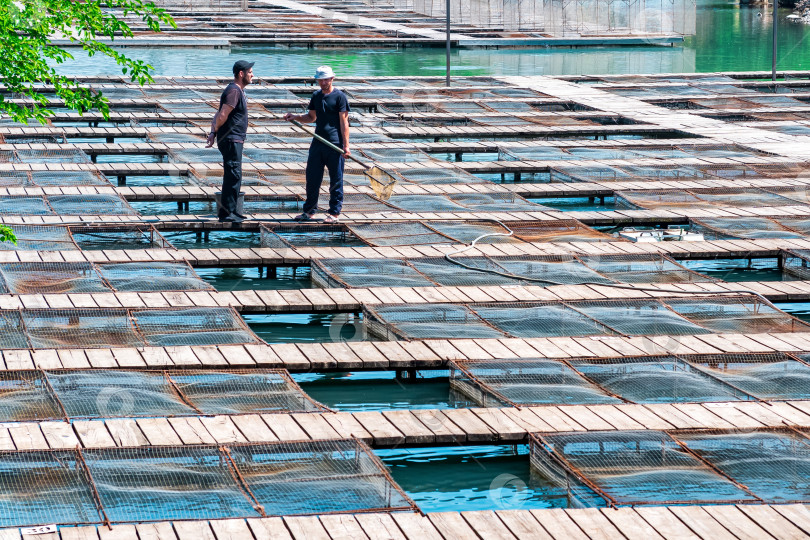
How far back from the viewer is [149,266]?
37.0 ft

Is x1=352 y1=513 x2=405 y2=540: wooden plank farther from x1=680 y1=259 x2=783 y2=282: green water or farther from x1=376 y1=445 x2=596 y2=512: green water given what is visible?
x1=680 y1=259 x2=783 y2=282: green water

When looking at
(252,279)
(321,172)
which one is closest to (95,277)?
(252,279)

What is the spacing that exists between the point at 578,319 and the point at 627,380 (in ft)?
4.80

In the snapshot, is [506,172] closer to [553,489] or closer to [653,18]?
[553,489]

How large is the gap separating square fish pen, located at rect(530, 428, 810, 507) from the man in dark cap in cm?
617

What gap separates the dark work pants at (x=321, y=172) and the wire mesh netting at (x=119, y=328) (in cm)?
336

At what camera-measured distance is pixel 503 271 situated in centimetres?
1145

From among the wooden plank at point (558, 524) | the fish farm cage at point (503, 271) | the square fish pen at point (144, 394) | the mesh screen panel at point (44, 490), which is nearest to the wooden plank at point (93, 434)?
the square fish pen at point (144, 394)

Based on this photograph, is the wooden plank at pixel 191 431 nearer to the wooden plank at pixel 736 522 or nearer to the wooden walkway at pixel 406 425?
the wooden walkway at pixel 406 425

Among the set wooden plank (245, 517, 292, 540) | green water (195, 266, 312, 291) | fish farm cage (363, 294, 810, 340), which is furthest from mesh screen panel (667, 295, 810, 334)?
wooden plank (245, 517, 292, 540)

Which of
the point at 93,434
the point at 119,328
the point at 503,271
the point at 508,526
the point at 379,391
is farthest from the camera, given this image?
the point at 503,271

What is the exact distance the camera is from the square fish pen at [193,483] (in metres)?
6.38

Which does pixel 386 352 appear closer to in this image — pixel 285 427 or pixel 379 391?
pixel 379 391

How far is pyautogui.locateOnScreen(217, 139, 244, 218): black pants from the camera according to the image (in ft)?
41.9
